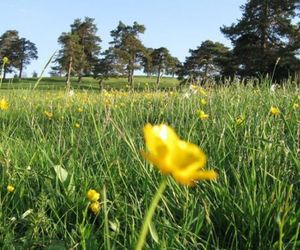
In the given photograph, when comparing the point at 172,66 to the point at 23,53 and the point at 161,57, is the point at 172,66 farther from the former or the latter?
the point at 23,53

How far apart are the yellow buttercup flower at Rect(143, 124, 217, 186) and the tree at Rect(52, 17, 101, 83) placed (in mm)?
55432

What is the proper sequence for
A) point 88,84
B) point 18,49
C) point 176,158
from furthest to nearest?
point 18,49
point 88,84
point 176,158

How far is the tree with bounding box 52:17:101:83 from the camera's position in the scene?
211ft

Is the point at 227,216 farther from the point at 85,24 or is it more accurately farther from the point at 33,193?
the point at 85,24

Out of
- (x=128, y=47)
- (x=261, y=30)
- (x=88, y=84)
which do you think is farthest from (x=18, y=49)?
(x=88, y=84)

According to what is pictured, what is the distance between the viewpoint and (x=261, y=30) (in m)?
45.3

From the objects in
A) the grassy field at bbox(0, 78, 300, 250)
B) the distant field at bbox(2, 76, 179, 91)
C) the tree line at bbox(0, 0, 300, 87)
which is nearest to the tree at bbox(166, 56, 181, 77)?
the tree line at bbox(0, 0, 300, 87)

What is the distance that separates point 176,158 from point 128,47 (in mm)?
69583

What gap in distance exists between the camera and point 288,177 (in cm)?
212

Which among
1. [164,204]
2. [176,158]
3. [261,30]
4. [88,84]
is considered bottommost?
[164,204]

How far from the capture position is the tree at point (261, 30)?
43.4 meters

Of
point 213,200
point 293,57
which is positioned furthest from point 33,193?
point 293,57

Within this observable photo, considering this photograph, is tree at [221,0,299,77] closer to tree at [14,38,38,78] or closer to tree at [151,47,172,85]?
tree at [151,47,172,85]

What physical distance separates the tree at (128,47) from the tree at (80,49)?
13.7ft
